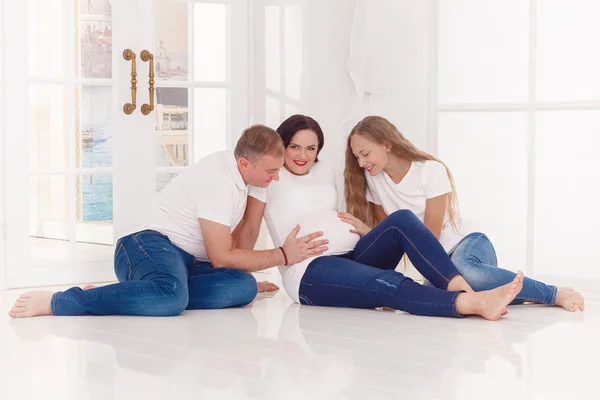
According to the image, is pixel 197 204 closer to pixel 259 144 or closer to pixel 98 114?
pixel 259 144

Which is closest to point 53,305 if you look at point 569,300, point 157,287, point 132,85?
point 157,287

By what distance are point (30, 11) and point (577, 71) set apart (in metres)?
3.08

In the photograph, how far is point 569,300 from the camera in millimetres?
3363

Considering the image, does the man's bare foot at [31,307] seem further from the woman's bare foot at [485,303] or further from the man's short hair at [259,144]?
the woman's bare foot at [485,303]

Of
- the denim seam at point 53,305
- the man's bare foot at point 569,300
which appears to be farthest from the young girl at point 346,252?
the denim seam at point 53,305

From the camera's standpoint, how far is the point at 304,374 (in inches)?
92.1

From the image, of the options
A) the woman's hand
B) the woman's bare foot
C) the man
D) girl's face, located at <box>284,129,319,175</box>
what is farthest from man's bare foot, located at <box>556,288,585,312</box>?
girl's face, located at <box>284,129,319,175</box>

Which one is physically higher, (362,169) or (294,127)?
(294,127)

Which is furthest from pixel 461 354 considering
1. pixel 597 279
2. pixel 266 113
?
pixel 266 113

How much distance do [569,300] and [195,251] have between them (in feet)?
5.08

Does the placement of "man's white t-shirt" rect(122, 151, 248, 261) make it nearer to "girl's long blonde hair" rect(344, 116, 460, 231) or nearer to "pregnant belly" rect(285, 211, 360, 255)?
"pregnant belly" rect(285, 211, 360, 255)

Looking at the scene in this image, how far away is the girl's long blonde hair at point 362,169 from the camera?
356 cm

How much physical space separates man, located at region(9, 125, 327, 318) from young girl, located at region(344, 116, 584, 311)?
42 cm

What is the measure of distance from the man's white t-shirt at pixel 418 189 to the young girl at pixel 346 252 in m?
0.23
